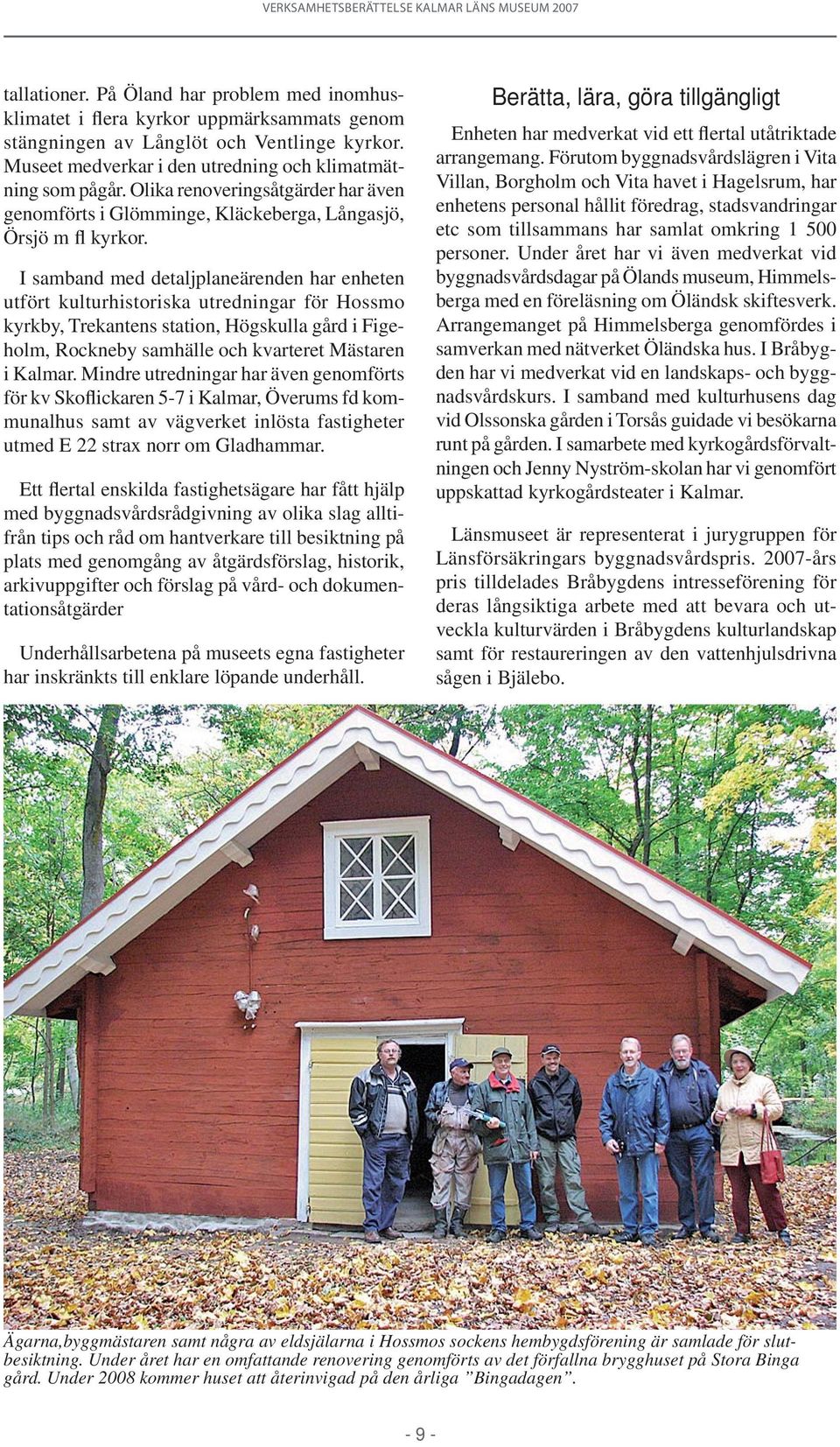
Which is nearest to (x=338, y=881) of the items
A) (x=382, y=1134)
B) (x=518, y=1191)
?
(x=382, y=1134)

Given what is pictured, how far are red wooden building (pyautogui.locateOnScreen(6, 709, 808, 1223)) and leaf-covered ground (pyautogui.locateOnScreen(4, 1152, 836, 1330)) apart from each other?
832mm

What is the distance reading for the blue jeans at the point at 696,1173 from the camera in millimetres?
7570

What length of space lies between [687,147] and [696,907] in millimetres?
4610

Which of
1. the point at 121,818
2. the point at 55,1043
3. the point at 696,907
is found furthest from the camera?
the point at 55,1043

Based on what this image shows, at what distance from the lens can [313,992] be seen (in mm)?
A: 8883

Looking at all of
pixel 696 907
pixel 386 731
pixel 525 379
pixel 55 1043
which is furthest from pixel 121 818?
pixel 525 379

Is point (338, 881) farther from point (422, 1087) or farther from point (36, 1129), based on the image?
point (36, 1129)

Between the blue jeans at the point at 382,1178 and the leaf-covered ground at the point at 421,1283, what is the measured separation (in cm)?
22

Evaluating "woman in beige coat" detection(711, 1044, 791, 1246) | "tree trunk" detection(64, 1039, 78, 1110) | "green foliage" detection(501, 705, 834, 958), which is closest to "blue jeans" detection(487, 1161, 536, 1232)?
"woman in beige coat" detection(711, 1044, 791, 1246)

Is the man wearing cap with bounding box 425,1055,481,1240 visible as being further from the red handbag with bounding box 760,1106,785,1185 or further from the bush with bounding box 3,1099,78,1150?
the bush with bounding box 3,1099,78,1150

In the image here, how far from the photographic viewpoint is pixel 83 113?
21.2 ft

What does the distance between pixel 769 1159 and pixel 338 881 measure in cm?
366

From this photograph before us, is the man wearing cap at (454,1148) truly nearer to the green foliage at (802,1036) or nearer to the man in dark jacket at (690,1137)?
the man in dark jacket at (690,1137)
